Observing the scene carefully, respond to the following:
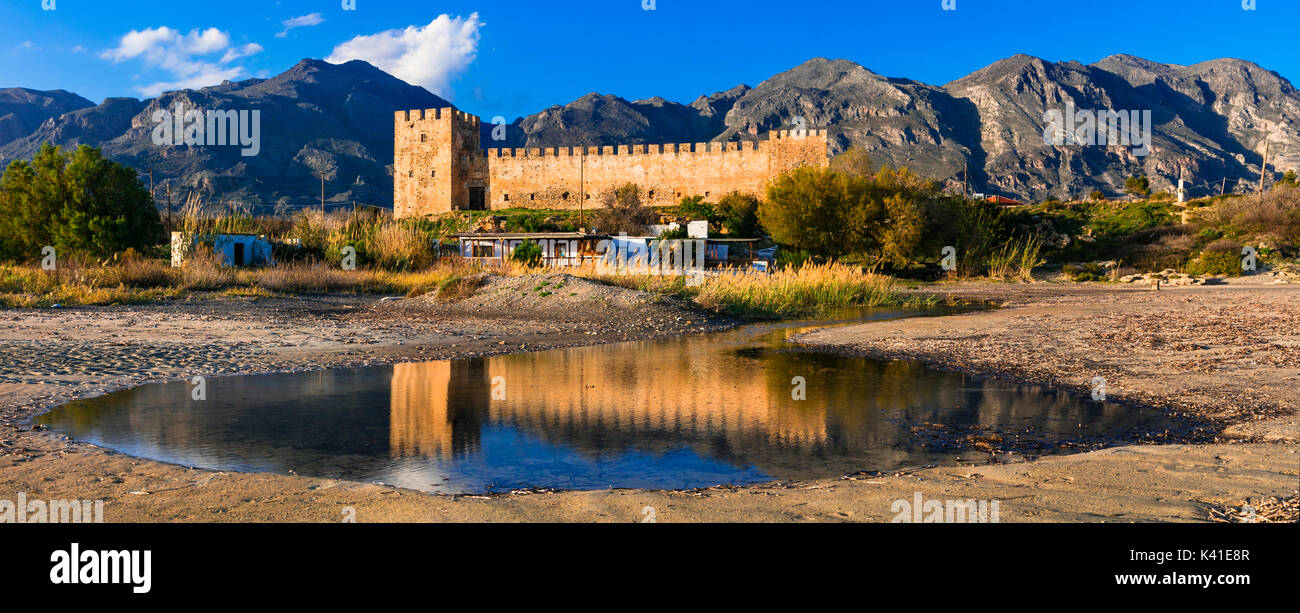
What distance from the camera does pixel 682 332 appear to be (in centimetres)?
1633

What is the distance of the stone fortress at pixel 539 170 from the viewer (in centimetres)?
6334

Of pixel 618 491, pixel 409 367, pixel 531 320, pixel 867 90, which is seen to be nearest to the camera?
pixel 618 491

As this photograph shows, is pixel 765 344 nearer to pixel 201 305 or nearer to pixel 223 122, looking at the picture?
pixel 201 305

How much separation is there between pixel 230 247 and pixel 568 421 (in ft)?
90.3

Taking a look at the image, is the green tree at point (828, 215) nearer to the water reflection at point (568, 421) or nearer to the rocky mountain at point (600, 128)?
the water reflection at point (568, 421)

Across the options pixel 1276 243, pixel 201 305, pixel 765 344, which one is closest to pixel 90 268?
pixel 201 305

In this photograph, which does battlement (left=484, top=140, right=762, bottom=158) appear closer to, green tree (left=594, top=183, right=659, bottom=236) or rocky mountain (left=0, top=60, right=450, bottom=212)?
green tree (left=594, top=183, right=659, bottom=236)

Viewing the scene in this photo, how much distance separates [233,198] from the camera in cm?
10475

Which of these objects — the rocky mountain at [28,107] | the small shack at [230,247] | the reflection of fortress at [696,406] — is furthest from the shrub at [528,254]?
the rocky mountain at [28,107]

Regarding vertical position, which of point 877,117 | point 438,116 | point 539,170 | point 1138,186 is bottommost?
point 1138,186

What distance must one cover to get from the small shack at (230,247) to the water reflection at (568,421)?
1974 centimetres

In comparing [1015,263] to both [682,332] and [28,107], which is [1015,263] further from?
[28,107]

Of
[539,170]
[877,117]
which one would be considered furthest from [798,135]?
[877,117]

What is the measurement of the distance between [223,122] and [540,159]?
103 metres
